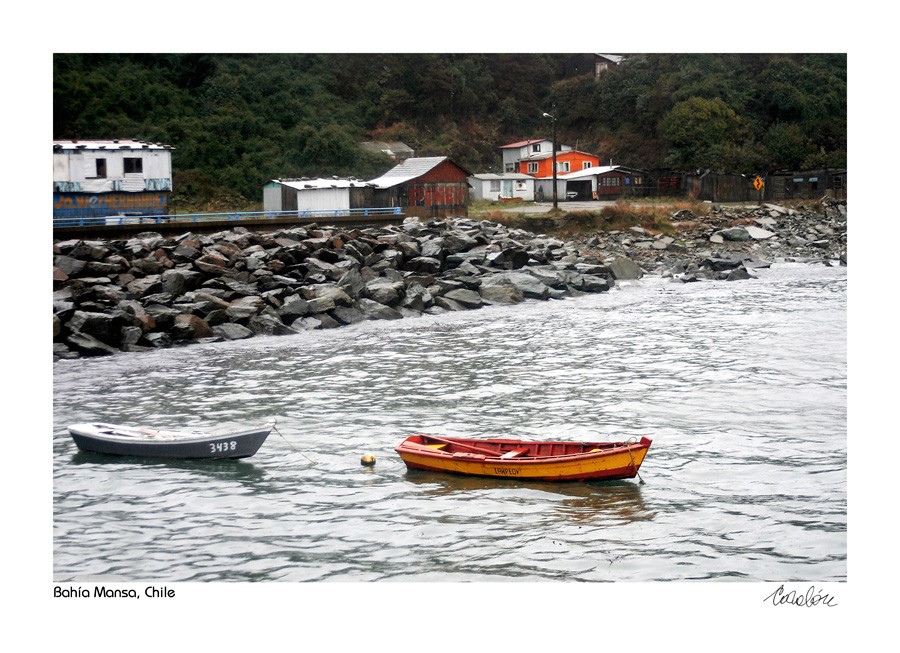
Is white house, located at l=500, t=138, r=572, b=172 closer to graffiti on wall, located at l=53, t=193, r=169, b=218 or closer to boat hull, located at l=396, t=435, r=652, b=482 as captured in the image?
graffiti on wall, located at l=53, t=193, r=169, b=218

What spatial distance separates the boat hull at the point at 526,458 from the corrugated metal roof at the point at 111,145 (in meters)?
7.96

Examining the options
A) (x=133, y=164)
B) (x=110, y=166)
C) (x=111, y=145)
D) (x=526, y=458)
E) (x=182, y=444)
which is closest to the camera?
(x=526, y=458)

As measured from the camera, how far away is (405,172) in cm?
2638

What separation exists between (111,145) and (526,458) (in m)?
10.8

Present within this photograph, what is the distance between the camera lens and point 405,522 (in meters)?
7.41

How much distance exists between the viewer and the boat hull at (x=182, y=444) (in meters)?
8.91

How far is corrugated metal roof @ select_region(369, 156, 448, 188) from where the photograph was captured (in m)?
24.8
